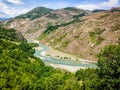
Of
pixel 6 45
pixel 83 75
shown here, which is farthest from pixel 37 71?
pixel 6 45

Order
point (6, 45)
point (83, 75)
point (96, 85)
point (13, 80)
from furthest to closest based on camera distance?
point (6, 45)
point (83, 75)
point (13, 80)
point (96, 85)

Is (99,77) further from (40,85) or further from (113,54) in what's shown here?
(40,85)

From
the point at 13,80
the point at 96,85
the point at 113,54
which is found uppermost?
the point at 113,54

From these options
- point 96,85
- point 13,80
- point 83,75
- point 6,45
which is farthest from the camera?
point 6,45

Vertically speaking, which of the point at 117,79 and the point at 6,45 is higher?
the point at 117,79

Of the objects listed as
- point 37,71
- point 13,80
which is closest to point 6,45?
point 37,71

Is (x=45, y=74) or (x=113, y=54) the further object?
(x=45, y=74)
